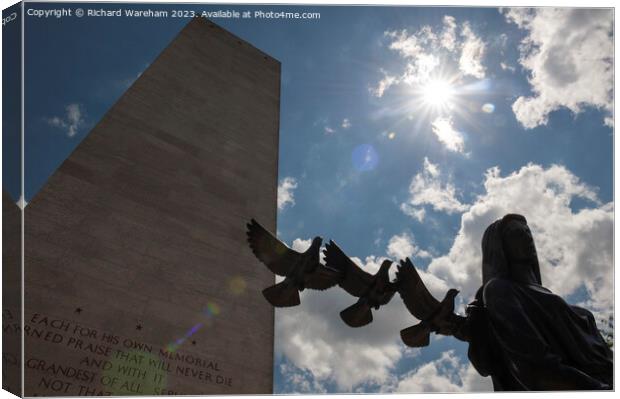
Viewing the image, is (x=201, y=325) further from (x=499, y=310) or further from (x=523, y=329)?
(x=523, y=329)

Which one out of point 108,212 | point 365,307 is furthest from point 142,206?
point 365,307

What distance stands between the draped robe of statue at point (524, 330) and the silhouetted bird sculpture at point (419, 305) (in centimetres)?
24

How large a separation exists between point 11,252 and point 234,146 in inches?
294

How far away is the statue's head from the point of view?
6012 millimetres

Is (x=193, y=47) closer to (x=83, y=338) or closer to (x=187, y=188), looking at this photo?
(x=187, y=188)

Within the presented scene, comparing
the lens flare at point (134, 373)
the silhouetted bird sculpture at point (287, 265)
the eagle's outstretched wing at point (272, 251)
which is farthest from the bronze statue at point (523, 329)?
the lens flare at point (134, 373)

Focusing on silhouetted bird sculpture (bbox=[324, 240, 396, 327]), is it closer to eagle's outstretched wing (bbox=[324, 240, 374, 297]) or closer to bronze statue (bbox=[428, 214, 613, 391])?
eagle's outstretched wing (bbox=[324, 240, 374, 297])

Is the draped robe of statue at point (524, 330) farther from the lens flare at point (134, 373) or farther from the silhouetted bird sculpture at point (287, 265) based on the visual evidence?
the lens flare at point (134, 373)

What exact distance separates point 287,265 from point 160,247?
867cm

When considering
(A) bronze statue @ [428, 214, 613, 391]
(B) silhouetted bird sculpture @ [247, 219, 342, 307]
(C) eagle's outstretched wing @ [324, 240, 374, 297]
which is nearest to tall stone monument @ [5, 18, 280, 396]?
(B) silhouetted bird sculpture @ [247, 219, 342, 307]

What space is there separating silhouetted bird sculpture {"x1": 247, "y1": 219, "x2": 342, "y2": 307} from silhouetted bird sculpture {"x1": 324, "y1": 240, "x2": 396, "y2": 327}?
6.8 inches

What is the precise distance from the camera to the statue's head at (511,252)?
6.01m

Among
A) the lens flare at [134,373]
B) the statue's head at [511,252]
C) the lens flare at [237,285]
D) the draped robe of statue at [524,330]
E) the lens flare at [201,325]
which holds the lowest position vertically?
the draped robe of statue at [524,330]

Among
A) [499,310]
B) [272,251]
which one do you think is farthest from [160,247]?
[499,310]
